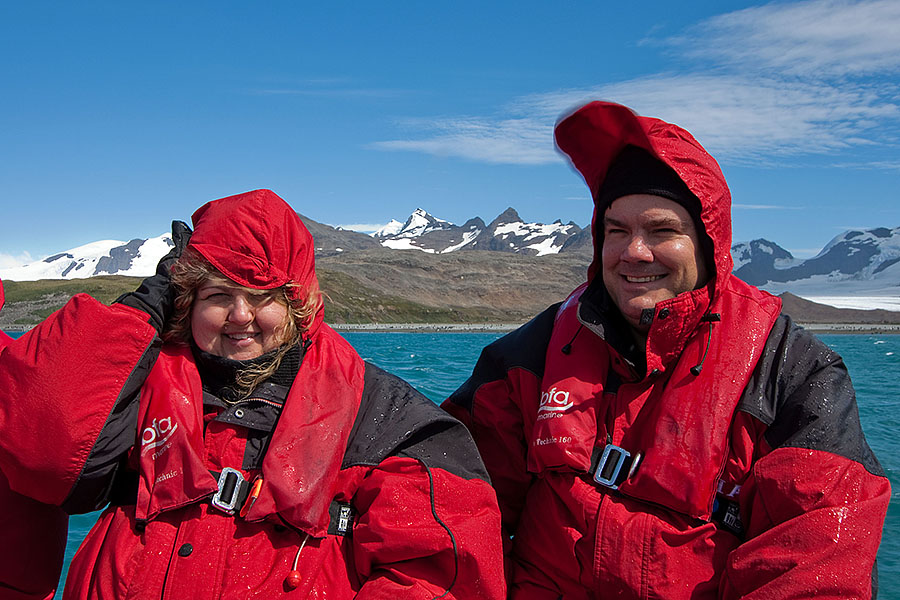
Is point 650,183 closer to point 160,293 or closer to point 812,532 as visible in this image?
point 812,532

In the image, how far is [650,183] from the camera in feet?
9.25

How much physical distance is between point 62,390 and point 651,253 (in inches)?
84.0

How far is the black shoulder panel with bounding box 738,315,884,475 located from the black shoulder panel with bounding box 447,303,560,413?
0.88m

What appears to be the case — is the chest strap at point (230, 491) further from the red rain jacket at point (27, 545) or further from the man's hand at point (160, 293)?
the red rain jacket at point (27, 545)

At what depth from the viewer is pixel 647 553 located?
264 centimetres

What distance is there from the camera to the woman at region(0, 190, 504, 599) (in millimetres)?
2568

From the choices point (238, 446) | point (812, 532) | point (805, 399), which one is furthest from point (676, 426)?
point (238, 446)

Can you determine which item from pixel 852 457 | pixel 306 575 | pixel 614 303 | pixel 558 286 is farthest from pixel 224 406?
pixel 558 286

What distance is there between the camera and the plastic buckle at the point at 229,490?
261cm

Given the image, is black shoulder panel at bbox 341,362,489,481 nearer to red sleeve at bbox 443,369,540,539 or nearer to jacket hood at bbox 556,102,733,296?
red sleeve at bbox 443,369,540,539

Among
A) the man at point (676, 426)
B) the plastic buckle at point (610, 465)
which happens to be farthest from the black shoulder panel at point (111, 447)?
the plastic buckle at point (610, 465)

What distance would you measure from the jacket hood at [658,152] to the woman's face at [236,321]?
52.7 inches

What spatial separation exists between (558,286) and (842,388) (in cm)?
17101

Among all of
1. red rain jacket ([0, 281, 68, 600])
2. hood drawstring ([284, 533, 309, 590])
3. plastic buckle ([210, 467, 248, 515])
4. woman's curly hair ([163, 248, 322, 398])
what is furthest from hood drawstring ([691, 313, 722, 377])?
red rain jacket ([0, 281, 68, 600])
